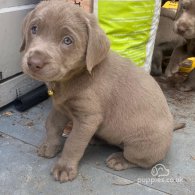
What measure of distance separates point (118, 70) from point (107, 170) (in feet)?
1.59

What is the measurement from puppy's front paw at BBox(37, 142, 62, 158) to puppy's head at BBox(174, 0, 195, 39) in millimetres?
1219

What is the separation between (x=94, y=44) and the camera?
1.55 meters

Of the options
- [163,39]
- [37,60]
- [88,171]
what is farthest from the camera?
[163,39]

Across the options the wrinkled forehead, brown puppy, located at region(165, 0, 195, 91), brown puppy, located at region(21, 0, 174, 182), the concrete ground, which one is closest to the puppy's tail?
the concrete ground

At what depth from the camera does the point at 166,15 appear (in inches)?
119

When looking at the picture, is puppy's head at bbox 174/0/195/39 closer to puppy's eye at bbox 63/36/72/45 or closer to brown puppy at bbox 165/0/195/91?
brown puppy at bbox 165/0/195/91

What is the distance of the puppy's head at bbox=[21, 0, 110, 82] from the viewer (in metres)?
1.47

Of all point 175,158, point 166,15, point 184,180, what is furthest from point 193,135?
point 166,15

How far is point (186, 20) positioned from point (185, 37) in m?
0.15

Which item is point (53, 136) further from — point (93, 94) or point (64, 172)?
point (93, 94)

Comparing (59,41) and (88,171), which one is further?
(88,171)

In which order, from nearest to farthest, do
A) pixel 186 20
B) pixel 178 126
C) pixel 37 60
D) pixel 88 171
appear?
1. pixel 37 60
2. pixel 88 171
3. pixel 178 126
4. pixel 186 20

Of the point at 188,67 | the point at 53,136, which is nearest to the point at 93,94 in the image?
the point at 53,136

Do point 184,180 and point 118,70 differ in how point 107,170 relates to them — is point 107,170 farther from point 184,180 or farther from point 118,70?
point 118,70
